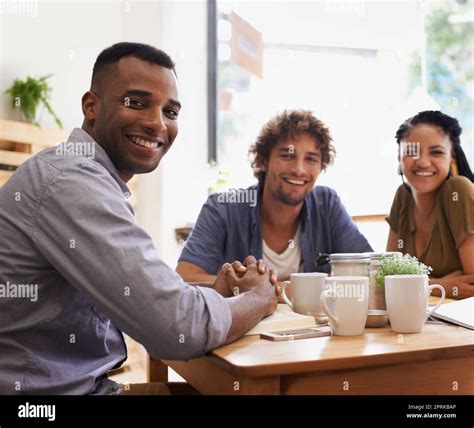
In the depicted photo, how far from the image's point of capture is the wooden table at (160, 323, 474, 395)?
91 centimetres

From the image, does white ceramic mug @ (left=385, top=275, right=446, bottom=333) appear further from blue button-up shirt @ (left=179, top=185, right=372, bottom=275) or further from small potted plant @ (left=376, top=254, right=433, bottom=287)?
blue button-up shirt @ (left=179, top=185, right=372, bottom=275)

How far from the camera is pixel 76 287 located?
0.99 m

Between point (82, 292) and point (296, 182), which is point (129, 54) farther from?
point (296, 182)

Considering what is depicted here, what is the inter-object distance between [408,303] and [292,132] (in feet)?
3.74

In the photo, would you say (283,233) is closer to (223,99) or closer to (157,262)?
(157,262)

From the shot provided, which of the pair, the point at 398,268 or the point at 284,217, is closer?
the point at 398,268

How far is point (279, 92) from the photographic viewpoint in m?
3.79

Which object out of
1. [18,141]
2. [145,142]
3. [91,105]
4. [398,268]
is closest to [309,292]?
[398,268]

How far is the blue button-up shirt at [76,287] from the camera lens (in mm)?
955

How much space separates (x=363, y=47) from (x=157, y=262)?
3.02m

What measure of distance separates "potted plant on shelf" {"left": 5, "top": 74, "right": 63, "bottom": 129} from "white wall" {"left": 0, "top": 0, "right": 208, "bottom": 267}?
134mm

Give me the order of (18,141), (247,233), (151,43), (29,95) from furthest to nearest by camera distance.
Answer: (151,43)
(29,95)
(18,141)
(247,233)

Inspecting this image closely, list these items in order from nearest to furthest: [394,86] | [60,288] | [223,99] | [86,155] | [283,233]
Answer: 1. [60,288]
2. [86,155]
3. [283,233]
4. [394,86]
5. [223,99]
